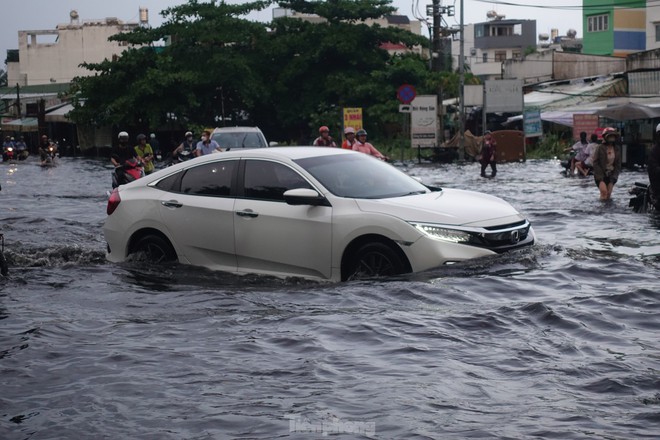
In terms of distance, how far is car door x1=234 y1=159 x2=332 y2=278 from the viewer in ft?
34.8

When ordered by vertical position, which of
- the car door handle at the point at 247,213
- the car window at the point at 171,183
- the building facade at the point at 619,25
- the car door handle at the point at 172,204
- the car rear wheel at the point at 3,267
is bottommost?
the car rear wheel at the point at 3,267

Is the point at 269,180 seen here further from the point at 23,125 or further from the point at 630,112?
the point at 23,125

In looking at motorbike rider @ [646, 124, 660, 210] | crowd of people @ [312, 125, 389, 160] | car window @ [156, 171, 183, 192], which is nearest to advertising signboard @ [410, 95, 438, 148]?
crowd of people @ [312, 125, 389, 160]

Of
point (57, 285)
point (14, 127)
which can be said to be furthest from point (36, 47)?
point (57, 285)

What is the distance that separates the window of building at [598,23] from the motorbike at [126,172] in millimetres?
61134

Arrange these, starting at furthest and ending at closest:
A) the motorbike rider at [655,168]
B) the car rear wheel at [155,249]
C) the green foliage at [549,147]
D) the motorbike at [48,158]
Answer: the motorbike at [48,158], the green foliage at [549,147], the motorbike rider at [655,168], the car rear wheel at [155,249]

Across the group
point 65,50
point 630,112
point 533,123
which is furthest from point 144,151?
point 65,50

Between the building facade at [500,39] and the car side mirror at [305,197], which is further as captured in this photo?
the building facade at [500,39]

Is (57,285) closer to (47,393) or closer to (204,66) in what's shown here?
(47,393)

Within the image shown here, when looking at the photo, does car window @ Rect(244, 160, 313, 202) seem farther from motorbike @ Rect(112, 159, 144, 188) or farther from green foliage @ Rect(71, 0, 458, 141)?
green foliage @ Rect(71, 0, 458, 141)

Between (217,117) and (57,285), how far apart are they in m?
50.7

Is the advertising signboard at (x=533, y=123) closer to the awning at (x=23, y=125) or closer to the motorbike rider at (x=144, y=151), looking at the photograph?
the motorbike rider at (x=144, y=151)

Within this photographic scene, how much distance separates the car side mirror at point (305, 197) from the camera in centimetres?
1049

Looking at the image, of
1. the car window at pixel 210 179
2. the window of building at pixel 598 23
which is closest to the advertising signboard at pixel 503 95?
the window of building at pixel 598 23
